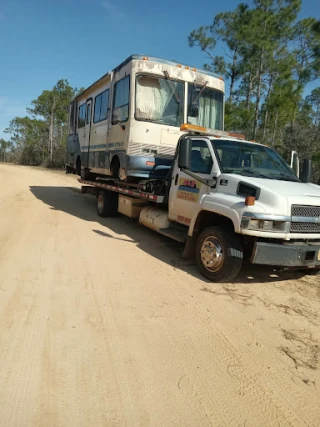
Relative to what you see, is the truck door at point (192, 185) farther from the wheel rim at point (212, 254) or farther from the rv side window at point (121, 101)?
the rv side window at point (121, 101)

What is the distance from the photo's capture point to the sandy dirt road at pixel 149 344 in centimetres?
248

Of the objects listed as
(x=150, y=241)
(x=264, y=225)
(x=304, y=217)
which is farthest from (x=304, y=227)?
(x=150, y=241)

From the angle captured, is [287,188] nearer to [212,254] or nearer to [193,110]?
[212,254]

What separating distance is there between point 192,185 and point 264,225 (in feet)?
5.67

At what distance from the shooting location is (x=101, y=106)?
978 centimetres

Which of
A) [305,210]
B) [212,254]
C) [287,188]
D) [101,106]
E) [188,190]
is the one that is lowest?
[212,254]

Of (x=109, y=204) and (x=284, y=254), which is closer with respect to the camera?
(x=284, y=254)

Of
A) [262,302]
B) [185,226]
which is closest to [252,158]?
[185,226]

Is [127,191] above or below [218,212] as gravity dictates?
above

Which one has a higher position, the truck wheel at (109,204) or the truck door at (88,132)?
the truck door at (88,132)

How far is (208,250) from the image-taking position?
5098mm

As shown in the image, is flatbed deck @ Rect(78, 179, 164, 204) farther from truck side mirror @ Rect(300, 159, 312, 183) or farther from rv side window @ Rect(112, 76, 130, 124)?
truck side mirror @ Rect(300, 159, 312, 183)

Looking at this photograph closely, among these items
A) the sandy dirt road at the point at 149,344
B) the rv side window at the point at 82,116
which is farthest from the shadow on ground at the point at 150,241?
the rv side window at the point at 82,116

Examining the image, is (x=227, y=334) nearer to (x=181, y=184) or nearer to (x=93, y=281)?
(x=93, y=281)
